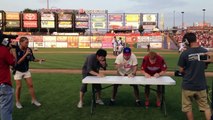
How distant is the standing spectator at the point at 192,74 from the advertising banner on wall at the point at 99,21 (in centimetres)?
7395

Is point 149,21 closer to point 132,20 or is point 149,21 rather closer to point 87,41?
point 132,20

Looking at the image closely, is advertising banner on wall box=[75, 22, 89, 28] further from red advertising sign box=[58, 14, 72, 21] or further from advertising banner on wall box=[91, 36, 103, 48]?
advertising banner on wall box=[91, 36, 103, 48]

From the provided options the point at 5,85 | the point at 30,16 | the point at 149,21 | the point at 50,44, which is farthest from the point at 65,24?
the point at 5,85

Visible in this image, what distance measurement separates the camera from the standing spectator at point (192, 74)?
21.5 ft

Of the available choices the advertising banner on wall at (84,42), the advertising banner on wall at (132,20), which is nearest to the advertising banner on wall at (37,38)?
the advertising banner on wall at (84,42)

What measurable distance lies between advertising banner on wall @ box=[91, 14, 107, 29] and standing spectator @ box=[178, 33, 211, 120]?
243 ft

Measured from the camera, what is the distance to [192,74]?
21.8 feet

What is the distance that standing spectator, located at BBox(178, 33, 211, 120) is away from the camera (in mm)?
6568

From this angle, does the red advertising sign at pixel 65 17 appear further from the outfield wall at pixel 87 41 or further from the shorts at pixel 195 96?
the shorts at pixel 195 96

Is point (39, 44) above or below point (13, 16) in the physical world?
below

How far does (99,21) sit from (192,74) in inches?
2919

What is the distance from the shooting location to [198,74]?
6617 mm

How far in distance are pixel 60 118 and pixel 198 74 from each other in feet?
11.3

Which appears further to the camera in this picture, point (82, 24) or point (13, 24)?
point (13, 24)
